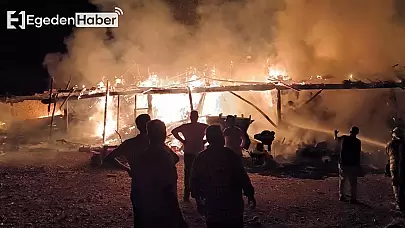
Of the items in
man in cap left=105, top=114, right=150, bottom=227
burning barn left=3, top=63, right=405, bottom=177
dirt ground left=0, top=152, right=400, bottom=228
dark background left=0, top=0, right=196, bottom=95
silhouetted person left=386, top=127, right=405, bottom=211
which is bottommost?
dirt ground left=0, top=152, right=400, bottom=228

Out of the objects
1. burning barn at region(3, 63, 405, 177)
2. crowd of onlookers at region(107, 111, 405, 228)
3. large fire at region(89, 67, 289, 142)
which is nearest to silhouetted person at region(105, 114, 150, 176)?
crowd of onlookers at region(107, 111, 405, 228)

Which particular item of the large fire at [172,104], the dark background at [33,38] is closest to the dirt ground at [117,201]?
the large fire at [172,104]

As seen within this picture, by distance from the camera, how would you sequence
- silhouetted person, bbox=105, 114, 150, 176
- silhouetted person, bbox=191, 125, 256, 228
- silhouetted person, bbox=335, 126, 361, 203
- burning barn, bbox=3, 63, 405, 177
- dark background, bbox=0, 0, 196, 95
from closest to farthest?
silhouetted person, bbox=191, 125, 256, 228, silhouetted person, bbox=105, 114, 150, 176, silhouetted person, bbox=335, 126, 361, 203, burning barn, bbox=3, 63, 405, 177, dark background, bbox=0, 0, 196, 95

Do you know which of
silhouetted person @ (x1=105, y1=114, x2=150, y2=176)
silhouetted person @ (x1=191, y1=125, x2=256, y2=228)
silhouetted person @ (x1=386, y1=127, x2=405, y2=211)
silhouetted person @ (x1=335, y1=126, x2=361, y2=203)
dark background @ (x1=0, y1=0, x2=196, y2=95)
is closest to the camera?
silhouetted person @ (x1=191, y1=125, x2=256, y2=228)

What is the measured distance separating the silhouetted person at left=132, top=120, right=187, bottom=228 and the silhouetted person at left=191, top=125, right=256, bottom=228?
10.3 inches

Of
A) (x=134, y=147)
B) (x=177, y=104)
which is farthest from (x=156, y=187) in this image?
(x=177, y=104)

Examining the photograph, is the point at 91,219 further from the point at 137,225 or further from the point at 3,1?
the point at 3,1

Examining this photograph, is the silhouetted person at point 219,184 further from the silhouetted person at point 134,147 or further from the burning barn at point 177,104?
the burning barn at point 177,104

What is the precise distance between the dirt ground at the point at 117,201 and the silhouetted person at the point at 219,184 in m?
2.84

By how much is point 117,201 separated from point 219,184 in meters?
4.95

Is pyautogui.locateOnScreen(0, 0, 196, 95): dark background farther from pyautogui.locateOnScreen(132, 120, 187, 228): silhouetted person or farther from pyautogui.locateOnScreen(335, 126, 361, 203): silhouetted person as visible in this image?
pyautogui.locateOnScreen(132, 120, 187, 228): silhouetted person

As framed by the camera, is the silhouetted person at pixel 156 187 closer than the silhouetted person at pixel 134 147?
Yes

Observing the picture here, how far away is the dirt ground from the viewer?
7715 mm

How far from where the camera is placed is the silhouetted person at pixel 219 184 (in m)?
4.56
